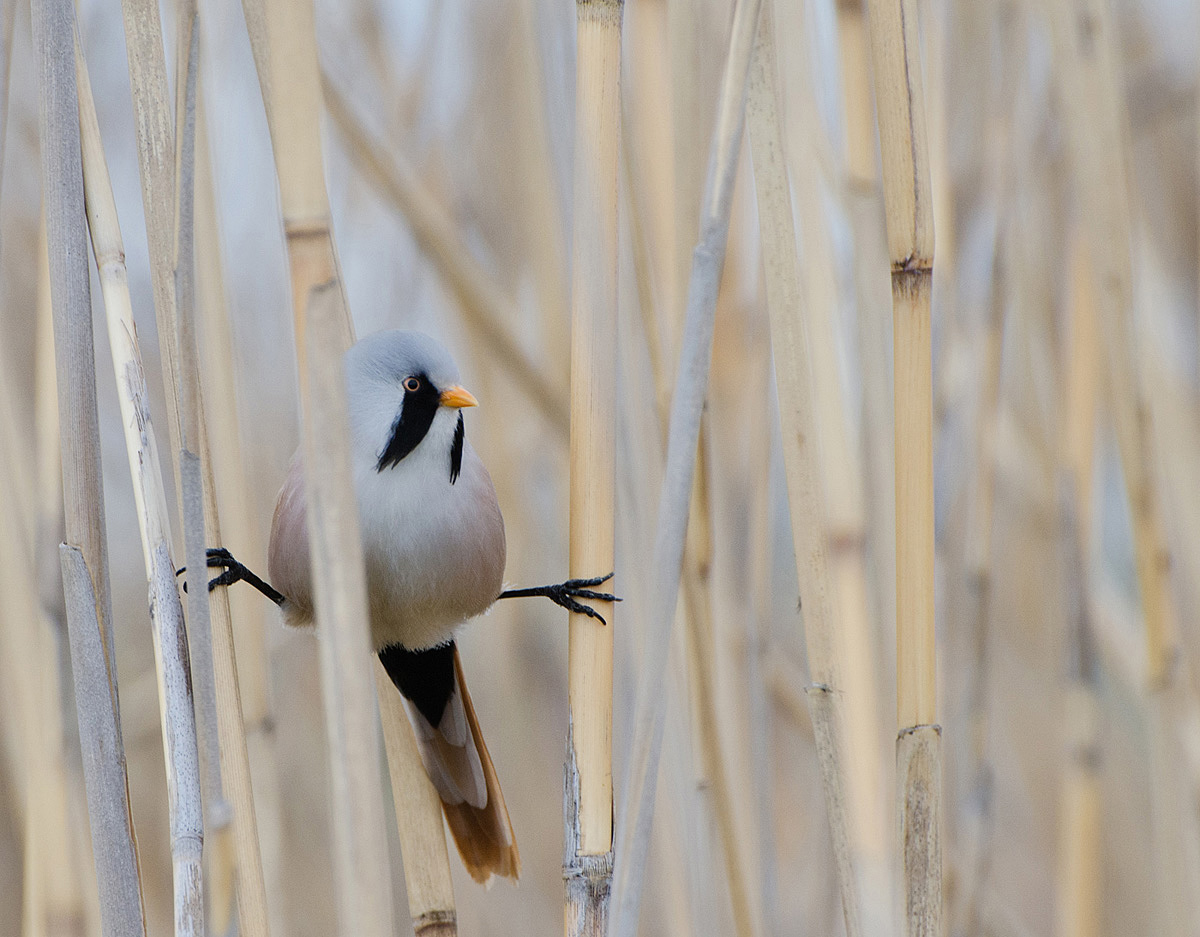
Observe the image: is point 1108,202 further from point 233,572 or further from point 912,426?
point 233,572

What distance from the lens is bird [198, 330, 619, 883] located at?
1.04m

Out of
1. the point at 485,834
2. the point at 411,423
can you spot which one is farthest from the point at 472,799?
the point at 411,423

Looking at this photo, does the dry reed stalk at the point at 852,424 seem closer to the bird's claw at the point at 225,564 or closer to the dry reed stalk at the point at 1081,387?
the dry reed stalk at the point at 1081,387

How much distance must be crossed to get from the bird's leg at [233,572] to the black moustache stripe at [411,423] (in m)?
0.17

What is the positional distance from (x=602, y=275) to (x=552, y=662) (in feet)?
3.96

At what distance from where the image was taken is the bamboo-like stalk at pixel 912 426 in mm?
776

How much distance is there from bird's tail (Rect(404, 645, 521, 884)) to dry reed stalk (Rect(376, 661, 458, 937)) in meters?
0.15

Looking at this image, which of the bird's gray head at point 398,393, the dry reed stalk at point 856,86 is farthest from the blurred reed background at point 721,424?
the bird's gray head at point 398,393

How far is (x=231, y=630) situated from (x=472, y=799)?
0.42 meters

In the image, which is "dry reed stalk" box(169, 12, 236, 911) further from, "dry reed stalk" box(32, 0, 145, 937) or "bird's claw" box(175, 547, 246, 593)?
"bird's claw" box(175, 547, 246, 593)

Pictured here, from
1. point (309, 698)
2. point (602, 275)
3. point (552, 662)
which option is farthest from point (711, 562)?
point (309, 698)

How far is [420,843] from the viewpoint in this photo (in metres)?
0.97

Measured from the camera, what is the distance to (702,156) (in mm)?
1148

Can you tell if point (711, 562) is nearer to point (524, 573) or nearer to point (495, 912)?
point (524, 573)
